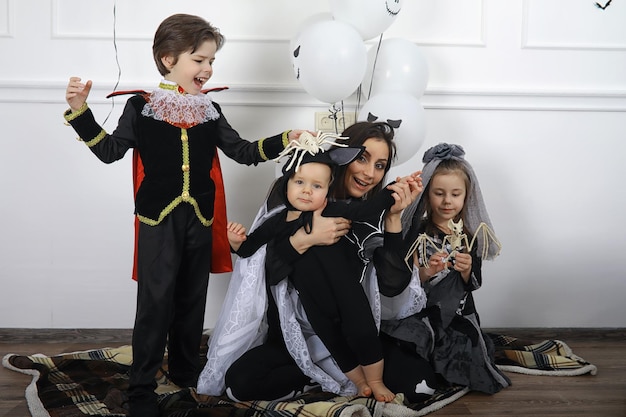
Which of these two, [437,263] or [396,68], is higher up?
[396,68]

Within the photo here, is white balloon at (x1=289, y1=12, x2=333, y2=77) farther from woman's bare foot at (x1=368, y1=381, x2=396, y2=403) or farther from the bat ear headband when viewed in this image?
woman's bare foot at (x1=368, y1=381, x2=396, y2=403)

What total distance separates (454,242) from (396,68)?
64cm

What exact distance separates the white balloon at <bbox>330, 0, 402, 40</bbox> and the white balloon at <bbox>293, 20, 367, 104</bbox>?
45mm

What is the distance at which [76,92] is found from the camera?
1.83 metres

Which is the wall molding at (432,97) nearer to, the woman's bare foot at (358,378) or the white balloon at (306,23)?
the white balloon at (306,23)

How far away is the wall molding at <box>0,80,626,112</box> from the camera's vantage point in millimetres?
2629

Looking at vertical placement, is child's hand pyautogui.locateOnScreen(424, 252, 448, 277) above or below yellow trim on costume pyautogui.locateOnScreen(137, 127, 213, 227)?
below

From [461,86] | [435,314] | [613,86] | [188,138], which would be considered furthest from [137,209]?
[613,86]

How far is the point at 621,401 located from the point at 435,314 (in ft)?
1.96

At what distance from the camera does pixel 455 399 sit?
2.04 m

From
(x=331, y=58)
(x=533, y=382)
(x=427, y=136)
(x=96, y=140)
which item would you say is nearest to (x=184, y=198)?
(x=96, y=140)

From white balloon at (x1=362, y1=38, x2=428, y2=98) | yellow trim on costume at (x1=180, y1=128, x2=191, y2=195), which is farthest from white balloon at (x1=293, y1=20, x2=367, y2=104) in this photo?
yellow trim on costume at (x1=180, y1=128, x2=191, y2=195)

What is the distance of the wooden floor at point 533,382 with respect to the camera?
6.46 feet

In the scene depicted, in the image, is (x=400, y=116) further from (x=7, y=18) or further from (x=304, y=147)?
(x=7, y=18)
